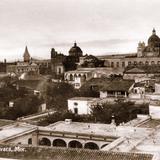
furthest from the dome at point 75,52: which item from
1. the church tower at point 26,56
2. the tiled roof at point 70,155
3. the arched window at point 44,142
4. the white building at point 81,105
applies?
the tiled roof at point 70,155

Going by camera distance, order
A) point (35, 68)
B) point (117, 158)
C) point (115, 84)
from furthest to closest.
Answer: point (35, 68) < point (115, 84) < point (117, 158)

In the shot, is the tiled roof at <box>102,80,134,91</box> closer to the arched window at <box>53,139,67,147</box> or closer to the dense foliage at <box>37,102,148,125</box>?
the dense foliage at <box>37,102,148,125</box>

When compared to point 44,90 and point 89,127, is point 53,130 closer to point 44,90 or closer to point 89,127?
point 89,127

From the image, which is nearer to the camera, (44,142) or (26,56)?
(44,142)

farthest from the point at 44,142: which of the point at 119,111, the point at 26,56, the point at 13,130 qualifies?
the point at 26,56

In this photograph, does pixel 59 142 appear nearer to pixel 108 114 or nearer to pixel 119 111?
pixel 108 114

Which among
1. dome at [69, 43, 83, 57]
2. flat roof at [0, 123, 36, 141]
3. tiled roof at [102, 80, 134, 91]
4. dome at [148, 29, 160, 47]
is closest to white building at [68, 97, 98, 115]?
tiled roof at [102, 80, 134, 91]

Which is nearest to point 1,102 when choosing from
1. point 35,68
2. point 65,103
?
point 65,103

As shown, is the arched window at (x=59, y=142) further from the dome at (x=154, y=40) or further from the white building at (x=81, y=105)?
the dome at (x=154, y=40)
